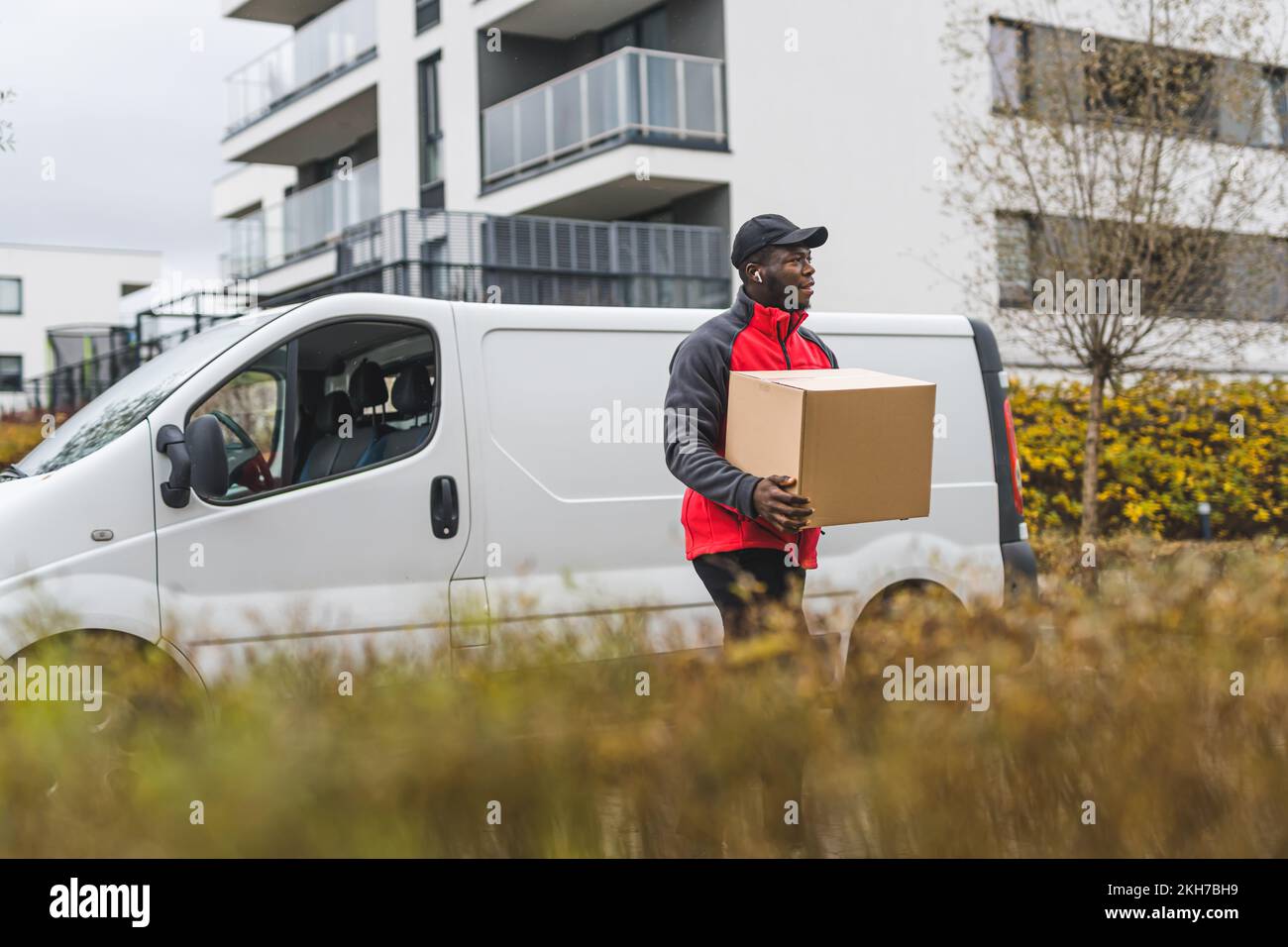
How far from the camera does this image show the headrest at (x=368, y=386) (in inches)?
244

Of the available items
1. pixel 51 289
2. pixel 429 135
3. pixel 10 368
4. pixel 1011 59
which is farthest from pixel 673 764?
pixel 51 289

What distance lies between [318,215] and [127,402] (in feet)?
72.5

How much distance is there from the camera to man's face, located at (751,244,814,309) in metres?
4.27

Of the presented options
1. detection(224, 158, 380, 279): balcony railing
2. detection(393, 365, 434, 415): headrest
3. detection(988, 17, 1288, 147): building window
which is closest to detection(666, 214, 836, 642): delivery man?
detection(393, 365, 434, 415): headrest

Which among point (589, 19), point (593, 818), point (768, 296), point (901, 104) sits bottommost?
point (593, 818)

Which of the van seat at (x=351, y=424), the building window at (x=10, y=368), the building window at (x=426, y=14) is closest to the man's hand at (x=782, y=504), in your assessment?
the van seat at (x=351, y=424)

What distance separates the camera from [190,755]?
2668 millimetres

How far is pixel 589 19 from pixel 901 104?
16.4ft

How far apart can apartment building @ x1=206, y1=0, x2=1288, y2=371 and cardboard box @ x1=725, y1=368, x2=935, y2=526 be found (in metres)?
15.1

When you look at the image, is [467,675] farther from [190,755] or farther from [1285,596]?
[1285,596]

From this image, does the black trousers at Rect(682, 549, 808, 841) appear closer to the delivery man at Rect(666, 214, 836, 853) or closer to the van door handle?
the delivery man at Rect(666, 214, 836, 853)

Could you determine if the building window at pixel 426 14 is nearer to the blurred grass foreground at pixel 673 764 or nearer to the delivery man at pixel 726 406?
the delivery man at pixel 726 406

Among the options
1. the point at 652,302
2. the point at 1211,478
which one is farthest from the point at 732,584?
the point at 652,302

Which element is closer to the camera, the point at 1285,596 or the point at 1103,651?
the point at 1103,651
